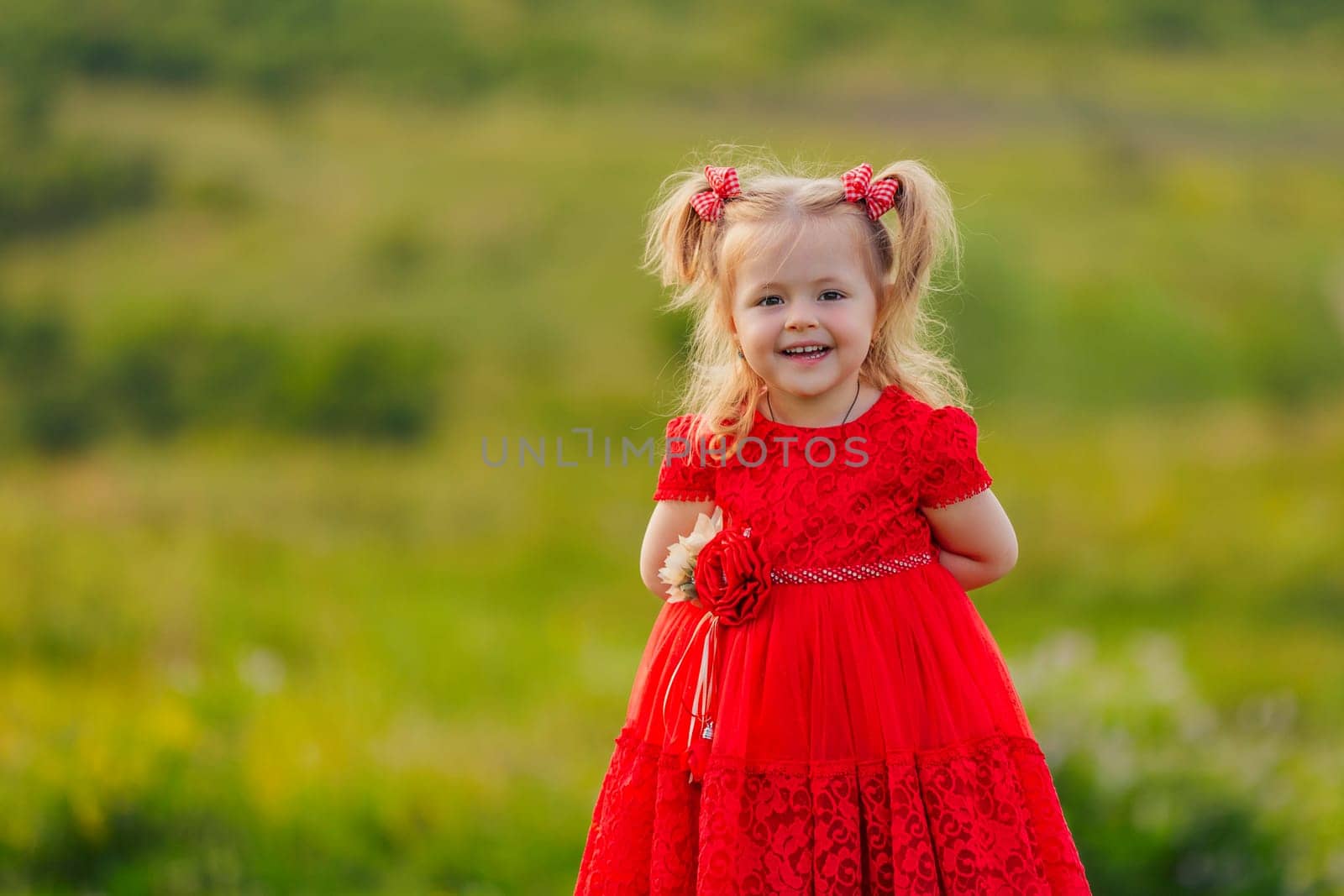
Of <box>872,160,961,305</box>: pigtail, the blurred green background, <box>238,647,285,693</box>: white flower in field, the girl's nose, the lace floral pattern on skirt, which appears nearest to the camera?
the lace floral pattern on skirt

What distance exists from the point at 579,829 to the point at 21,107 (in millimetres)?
4043

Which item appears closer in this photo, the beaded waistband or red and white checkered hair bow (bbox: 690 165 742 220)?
the beaded waistband

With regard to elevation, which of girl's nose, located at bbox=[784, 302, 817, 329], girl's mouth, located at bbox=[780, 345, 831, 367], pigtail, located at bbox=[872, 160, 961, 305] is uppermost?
pigtail, located at bbox=[872, 160, 961, 305]

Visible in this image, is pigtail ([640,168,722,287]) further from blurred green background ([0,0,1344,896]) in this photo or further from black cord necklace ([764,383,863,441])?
blurred green background ([0,0,1344,896])

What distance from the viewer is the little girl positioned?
206 centimetres

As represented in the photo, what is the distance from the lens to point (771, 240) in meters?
2.18

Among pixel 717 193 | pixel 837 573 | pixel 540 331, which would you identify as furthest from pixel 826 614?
pixel 540 331

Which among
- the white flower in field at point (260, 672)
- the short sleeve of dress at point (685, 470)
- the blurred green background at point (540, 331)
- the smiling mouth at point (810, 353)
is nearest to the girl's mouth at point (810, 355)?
the smiling mouth at point (810, 353)

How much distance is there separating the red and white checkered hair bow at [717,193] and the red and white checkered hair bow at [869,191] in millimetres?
195

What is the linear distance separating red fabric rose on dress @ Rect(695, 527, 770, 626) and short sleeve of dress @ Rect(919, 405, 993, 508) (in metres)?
0.30

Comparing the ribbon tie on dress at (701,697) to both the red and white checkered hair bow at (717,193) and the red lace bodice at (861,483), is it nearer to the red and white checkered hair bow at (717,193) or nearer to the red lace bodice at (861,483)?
the red lace bodice at (861,483)

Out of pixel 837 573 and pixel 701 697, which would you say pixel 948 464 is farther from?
pixel 701 697

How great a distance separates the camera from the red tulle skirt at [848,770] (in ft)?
6.71

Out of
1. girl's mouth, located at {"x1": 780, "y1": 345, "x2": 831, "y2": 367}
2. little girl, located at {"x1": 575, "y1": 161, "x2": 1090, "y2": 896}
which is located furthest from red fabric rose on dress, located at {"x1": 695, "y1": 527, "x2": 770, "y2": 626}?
girl's mouth, located at {"x1": 780, "y1": 345, "x2": 831, "y2": 367}
